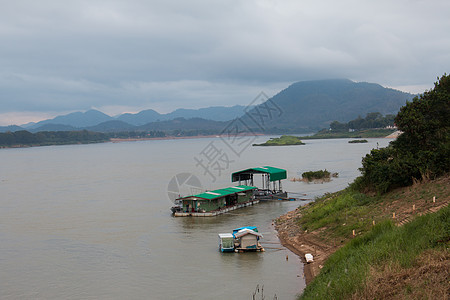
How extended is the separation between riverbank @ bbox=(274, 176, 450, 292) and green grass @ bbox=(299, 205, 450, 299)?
3.19 metres

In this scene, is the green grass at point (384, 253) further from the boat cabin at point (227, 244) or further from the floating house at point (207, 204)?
the floating house at point (207, 204)

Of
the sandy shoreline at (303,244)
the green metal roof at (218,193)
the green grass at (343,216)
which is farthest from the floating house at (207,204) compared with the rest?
the green grass at (343,216)

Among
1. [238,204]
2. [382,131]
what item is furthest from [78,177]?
[382,131]

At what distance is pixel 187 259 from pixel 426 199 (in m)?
10.6

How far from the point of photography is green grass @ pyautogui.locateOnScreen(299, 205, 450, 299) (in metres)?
10.2

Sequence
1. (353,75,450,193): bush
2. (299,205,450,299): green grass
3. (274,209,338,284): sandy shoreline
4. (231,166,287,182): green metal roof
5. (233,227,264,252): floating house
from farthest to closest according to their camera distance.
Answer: (231,166,287,182): green metal roof, (353,75,450,193): bush, (233,227,264,252): floating house, (274,209,338,284): sandy shoreline, (299,205,450,299): green grass

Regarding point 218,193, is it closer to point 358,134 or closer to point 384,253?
point 384,253

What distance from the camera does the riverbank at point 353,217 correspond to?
17.0 meters

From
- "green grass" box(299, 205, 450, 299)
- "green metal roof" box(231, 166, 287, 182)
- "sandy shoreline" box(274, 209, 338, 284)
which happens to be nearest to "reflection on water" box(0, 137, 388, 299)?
"sandy shoreline" box(274, 209, 338, 284)

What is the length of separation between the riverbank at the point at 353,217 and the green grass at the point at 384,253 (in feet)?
10.5

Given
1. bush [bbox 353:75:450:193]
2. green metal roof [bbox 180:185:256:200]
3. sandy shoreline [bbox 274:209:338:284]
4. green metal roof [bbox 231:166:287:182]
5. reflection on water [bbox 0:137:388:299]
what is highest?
bush [bbox 353:75:450:193]

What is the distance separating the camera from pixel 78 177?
59219 millimetres

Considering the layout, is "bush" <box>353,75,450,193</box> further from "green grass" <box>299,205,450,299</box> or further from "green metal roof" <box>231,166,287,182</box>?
"green metal roof" <box>231,166,287,182</box>

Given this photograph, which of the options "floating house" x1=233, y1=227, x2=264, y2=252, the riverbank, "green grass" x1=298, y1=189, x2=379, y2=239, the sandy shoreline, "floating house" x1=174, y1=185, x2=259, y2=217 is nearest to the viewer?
the sandy shoreline
